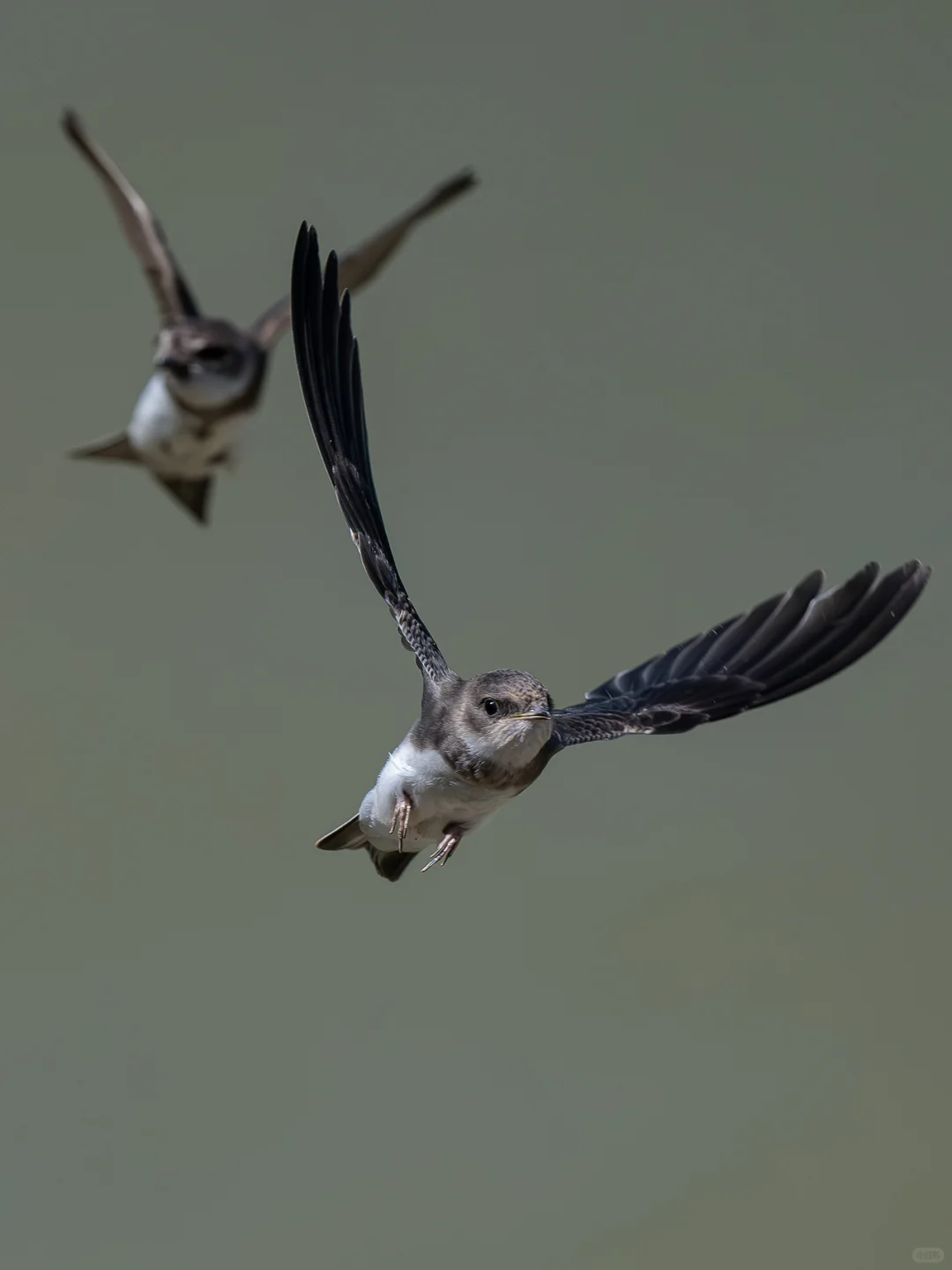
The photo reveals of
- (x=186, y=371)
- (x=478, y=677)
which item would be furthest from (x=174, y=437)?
(x=478, y=677)

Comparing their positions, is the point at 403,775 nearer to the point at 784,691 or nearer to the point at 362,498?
the point at 362,498

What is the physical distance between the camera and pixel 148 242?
6.49 feet

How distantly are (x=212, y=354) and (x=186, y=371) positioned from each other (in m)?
0.04

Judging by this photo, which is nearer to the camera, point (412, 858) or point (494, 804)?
point (494, 804)

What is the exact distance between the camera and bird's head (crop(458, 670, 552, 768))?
6.00 feet

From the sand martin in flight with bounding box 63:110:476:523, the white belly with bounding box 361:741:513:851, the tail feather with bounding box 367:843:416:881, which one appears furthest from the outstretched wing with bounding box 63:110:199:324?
the tail feather with bounding box 367:843:416:881

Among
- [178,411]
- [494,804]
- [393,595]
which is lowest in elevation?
[494,804]

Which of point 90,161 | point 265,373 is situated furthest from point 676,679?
point 90,161

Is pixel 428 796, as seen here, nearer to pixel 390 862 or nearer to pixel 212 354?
pixel 390 862

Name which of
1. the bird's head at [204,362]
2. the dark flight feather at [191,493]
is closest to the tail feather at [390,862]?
the dark flight feather at [191,493]

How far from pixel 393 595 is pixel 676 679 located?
50cm

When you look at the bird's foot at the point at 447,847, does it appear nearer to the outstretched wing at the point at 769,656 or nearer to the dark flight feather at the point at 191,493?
the outstretched wing at the point at 769,656

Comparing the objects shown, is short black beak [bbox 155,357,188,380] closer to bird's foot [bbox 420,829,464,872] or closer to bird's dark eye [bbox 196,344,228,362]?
bird's dark eye [bbox 196,344,228,362]

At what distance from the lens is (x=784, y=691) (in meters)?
2.16
